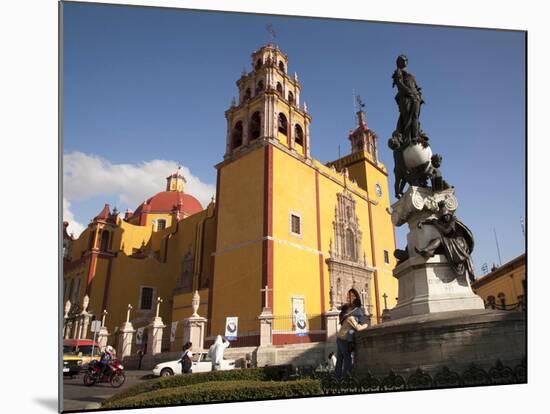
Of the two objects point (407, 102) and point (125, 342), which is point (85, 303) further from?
point (407, 102)

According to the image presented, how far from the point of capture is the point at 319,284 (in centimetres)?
2039

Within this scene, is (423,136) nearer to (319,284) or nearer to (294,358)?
(294,358)

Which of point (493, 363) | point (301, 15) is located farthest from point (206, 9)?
point (493, 363)

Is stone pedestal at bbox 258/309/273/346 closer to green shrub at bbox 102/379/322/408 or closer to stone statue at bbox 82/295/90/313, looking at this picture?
green shrub at bbox 102/379/322/408

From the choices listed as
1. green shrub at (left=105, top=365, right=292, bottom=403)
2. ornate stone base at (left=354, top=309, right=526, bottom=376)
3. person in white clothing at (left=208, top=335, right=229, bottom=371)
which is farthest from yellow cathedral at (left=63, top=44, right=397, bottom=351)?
ornate stone base at (left=354, top=309, right=526, bottom=376)

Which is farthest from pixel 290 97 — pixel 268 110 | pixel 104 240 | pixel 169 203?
pixel 169 203

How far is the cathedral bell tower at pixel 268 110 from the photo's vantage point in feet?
71.0

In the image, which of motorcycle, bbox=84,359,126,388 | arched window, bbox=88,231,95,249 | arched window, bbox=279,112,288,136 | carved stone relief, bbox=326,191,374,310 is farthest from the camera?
arched window, bbox=88,231,95,249

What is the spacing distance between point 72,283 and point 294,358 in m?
18.2

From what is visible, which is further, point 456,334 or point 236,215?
point 236,215

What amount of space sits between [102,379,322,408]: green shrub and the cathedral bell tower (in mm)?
15580

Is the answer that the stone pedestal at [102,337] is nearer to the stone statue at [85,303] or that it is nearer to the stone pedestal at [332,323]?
the stone statue at [85,303]

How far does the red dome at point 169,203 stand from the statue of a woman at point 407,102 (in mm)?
28009

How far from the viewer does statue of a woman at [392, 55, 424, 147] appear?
789 cm
